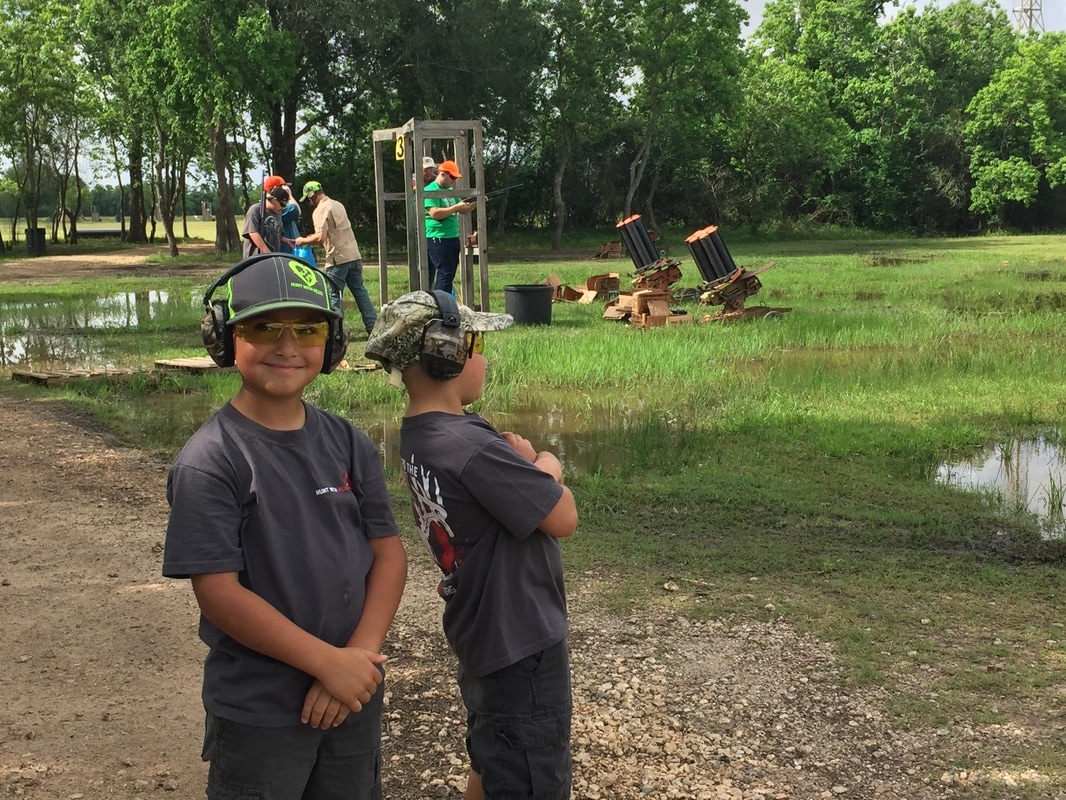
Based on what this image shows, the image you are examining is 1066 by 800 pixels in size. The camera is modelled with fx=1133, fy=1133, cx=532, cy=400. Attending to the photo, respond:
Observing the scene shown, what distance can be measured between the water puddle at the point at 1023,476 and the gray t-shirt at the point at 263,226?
776 cm

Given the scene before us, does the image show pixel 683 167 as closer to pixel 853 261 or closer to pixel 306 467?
pixel 853 261

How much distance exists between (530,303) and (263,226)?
391 centimetres

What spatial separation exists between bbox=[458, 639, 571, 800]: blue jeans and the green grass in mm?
1485

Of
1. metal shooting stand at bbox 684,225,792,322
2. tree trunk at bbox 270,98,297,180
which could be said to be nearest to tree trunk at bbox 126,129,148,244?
tree trunk at bbox 270,98,297,180

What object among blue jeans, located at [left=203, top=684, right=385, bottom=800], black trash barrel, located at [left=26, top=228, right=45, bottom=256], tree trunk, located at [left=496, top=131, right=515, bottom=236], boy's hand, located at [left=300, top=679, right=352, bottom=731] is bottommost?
blue jeans, located at [left=203, top=684, right=385, bottom=800]

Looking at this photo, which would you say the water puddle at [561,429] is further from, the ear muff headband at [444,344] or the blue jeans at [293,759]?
the blue jeans at [293,759]

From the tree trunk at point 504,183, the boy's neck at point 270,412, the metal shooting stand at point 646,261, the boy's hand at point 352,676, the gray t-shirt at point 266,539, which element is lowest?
the boy's hand at point 352,676

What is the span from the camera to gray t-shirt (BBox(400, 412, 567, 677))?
2.55 meters

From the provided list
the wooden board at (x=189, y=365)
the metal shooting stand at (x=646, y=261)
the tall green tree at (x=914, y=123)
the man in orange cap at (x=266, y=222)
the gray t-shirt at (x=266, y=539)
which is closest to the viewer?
the gray t-shirt at (x=266, y=539)

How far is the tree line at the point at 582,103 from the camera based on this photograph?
3100 cm

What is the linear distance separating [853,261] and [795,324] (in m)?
13.6

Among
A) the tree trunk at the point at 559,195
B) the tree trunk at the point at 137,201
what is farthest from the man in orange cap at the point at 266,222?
the tree trunk at the point at 137,201

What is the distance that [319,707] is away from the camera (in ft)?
7.26

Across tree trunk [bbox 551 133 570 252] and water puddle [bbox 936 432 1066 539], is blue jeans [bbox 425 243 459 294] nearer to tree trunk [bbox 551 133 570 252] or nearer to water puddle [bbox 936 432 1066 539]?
water puddle [bbox 936 432 1066 539]
